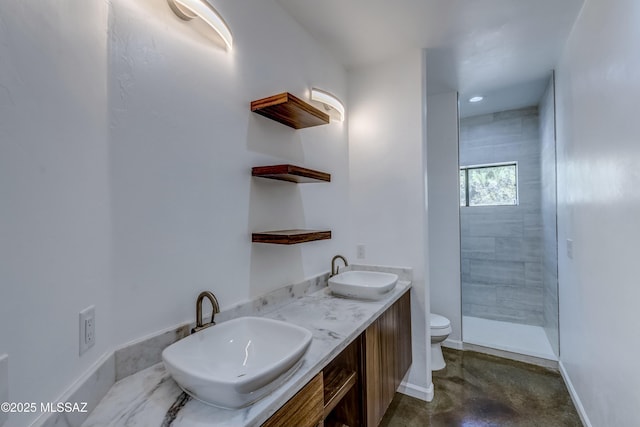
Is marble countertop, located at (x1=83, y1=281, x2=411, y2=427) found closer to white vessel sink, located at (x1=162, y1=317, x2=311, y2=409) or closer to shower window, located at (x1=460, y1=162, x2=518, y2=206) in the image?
white vessel sink, located at (x1=162, y1=317, x2=311, y2=409)

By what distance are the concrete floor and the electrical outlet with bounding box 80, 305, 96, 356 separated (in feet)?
5.93

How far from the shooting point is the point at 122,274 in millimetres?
971

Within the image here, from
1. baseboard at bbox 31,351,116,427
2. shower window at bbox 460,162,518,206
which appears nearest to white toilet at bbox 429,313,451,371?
shower window at bbox 460,162,518,206

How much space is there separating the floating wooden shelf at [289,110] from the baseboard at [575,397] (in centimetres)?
245

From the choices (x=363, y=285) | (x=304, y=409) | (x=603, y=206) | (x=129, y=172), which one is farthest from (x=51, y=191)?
(x=603, y=206)

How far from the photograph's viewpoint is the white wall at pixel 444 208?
9.66ft

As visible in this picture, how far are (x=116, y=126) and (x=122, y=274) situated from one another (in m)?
0.49

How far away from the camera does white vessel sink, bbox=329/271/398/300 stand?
176 centimetres

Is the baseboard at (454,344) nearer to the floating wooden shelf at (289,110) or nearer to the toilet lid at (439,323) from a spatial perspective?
the toilet lid at (439,323)

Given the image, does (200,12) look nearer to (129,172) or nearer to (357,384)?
(129,172)

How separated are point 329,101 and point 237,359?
1.64m

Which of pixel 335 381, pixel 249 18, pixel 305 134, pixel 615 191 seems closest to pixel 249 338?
pixel 335 381

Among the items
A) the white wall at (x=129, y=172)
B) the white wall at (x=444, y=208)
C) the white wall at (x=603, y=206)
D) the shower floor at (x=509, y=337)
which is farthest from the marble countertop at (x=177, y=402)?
the shower floor at (x=509, y=337)

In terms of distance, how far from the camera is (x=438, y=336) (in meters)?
2.50
